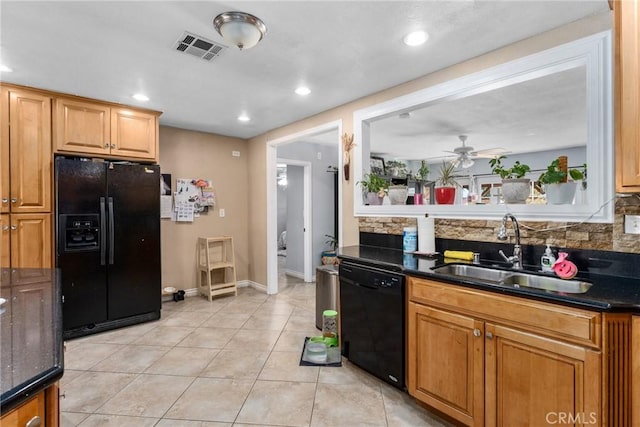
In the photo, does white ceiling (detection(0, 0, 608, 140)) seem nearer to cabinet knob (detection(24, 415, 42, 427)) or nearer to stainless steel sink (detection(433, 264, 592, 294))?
stainless steel sink (detection(433, 264, 592, 294))

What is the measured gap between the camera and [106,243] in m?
3.24

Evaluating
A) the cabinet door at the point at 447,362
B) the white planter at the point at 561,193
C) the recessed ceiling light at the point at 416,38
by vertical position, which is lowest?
the cabinet door at the point at 447,362

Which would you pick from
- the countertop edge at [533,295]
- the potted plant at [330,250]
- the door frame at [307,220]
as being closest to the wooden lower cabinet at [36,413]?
the countertop edge at [533,295]

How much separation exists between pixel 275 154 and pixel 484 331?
143 inches

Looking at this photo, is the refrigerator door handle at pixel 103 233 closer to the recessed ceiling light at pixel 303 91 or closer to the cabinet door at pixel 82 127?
the cabinet door at pixel 82 127

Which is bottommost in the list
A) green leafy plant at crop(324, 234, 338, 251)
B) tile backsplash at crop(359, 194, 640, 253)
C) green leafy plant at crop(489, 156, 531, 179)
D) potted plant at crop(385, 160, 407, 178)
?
green leafy plant at crop(324, 234, 338, 251)

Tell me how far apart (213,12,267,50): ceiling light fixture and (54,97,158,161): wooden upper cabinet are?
6.79 ft

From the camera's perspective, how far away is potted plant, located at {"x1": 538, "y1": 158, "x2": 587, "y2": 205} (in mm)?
1938

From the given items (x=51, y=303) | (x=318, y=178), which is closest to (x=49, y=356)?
(x=51, y=303)

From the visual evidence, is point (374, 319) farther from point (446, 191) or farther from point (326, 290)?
point (446, 191)

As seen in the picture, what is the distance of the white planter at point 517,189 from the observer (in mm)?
2146

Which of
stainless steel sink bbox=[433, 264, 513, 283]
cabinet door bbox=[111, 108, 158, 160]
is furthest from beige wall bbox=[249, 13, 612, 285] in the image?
cabinet door bbox=[111, 108, 158, 160]

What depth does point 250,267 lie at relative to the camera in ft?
16.8

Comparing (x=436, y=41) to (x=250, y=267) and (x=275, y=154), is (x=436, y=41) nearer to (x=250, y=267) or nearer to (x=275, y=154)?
(x=275, y=154)
